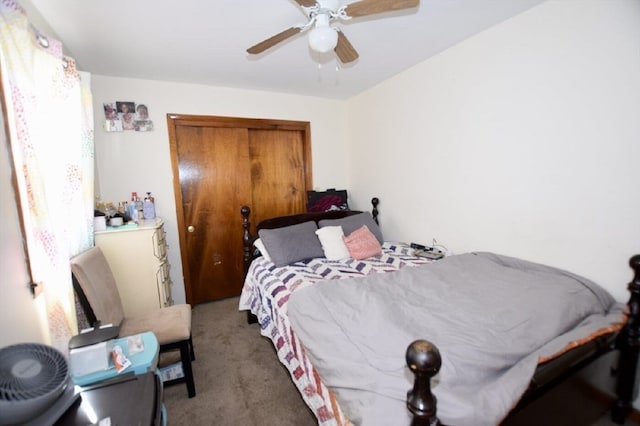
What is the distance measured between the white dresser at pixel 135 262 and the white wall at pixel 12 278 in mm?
889

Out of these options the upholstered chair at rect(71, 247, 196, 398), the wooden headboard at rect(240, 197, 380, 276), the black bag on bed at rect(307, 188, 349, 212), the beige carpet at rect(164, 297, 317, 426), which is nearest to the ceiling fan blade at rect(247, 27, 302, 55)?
the wooden headboard at rect(240, 197, 380, 276)

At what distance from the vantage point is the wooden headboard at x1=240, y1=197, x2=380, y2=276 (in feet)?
8.86

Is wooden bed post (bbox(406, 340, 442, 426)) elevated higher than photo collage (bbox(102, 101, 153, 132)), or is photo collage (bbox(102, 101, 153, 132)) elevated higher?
photo collage (bbox(102, 101, 153, 132))

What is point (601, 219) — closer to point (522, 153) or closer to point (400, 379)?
point (522, 153)

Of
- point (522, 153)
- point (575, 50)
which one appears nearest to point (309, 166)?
point (522, 153)

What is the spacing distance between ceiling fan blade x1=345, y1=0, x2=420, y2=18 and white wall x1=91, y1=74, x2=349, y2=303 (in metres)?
2.02

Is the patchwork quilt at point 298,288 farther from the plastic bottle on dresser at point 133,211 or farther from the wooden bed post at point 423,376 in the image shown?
the plastic bottle on dresser at point 133,211

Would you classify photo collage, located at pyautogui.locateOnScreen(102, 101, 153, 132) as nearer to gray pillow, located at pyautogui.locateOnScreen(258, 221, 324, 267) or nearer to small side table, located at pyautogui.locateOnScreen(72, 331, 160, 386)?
gray pillow, located at pyautogui.locateOnScreen(258, 221, 324, 267)

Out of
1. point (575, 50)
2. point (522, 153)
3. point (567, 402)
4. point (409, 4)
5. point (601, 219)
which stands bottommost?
point (567, 402)

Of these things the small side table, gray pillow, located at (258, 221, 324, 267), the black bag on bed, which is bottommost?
the small side table

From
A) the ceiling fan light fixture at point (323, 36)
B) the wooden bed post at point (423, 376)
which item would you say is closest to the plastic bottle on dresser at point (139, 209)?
the ceiling fan light fixture at point (323, 36)

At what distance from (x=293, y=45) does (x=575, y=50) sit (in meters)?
1.79

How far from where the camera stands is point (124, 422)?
772 mm

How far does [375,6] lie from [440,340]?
1540 mm
